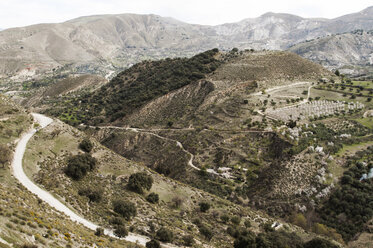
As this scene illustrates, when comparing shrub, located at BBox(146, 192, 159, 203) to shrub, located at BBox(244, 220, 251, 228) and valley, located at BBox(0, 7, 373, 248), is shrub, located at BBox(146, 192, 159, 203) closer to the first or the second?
valley, located at BBox(0, 7, 373, 248)

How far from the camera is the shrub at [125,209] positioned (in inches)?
964

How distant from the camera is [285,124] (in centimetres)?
5356

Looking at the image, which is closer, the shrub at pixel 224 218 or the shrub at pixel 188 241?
the shrub at pixel 188 241

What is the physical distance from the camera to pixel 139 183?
30266 mm

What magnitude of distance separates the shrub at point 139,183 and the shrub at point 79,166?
5.32 meters

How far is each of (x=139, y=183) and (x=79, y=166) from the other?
7.37 m

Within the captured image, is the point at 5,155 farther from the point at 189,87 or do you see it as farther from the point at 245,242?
the point at 189,87

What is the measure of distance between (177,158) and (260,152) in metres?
17.0

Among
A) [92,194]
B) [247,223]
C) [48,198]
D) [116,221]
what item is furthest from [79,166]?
[247,223]

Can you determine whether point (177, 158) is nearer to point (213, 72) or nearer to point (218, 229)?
point (218, 229)

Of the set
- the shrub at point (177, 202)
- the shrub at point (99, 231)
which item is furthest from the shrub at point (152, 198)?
the shrub at point (99, 231)

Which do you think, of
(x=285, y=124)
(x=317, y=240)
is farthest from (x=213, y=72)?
(x=317, y=240)

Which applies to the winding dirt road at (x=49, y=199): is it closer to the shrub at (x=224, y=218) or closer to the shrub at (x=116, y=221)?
the shrub at (x=116, y=221)

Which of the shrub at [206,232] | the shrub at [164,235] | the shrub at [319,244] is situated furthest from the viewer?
the shrub at [206,232]
